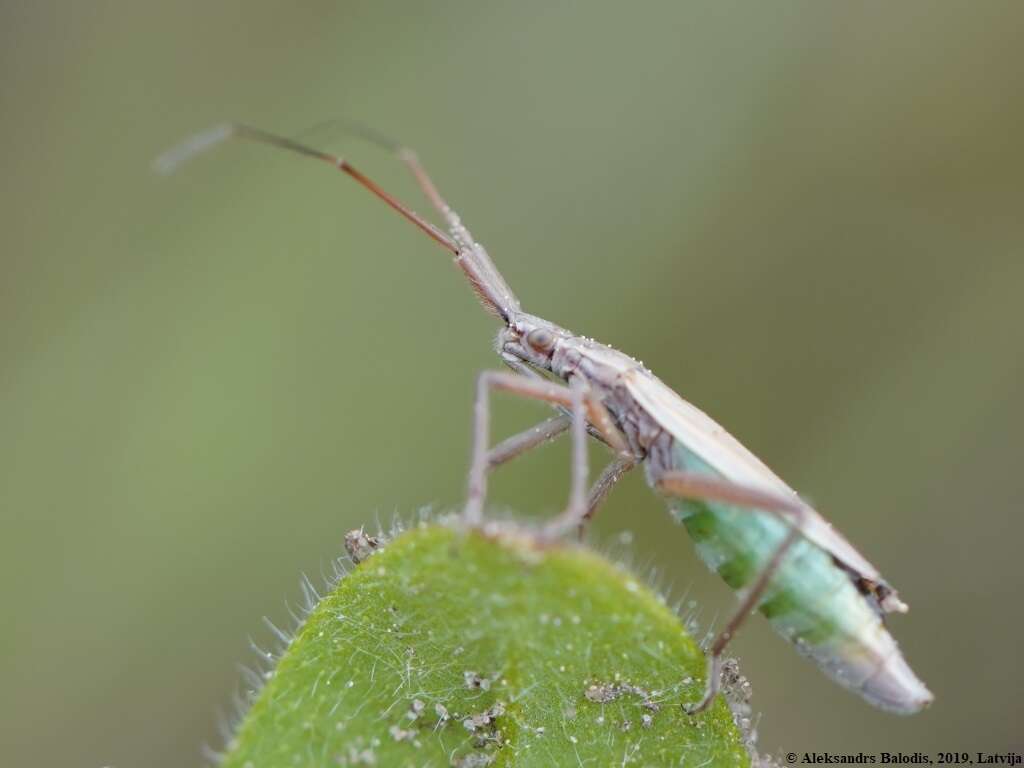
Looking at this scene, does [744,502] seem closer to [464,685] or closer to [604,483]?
[604,483]

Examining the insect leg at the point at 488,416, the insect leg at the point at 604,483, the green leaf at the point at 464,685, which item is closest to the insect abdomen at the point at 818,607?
the insect leg at the point at 604,483

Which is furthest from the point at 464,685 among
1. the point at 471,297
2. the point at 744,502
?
Result: the point at 471,297

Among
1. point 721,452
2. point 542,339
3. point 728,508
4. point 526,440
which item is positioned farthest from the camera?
point 542,339

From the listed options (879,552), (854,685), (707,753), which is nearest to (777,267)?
(879,552)

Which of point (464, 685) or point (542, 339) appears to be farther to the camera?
point (542, 339)

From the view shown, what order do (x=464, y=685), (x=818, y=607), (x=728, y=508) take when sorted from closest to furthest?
(x=464, y=685), (x=818, y=607), (x=728, y=508)

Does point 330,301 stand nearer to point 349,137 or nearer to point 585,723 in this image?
point 349,137

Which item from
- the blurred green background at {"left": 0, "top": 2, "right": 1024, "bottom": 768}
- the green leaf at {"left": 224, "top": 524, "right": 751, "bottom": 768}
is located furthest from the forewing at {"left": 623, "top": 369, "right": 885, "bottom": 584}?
the blurred green background at {"left": 0, "top": 2, "right": 1024, "bottom": 768}

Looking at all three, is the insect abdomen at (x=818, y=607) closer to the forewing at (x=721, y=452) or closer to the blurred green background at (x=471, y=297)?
the forewing at (x=721, y=452)
